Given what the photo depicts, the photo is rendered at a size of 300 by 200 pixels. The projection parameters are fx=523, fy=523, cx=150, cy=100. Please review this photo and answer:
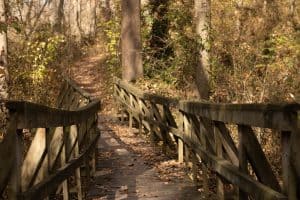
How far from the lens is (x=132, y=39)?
1878cm

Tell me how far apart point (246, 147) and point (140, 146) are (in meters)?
7.85

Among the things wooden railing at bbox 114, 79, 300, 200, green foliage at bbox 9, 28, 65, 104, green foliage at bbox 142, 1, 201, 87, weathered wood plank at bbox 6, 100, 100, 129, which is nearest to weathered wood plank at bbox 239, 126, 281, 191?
wooden railing at bbox 114, 79, 300, 200

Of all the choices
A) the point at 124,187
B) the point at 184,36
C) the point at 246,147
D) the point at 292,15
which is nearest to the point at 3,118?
the point at 124,187

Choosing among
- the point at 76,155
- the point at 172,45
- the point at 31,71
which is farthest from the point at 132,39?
the point at 76,155

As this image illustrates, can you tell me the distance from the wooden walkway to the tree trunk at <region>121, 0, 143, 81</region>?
7187mm

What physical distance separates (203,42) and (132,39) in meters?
2.67

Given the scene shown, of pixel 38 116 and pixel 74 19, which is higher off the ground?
pixel 74 19


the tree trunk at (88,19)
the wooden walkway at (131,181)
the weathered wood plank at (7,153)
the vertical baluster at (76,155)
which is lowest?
the wooden walkway at (131,181)

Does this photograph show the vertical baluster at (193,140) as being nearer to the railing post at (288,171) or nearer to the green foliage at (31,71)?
the railing post at (288,171)

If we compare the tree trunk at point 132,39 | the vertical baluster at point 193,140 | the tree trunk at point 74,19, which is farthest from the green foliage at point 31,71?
the tree trunk at point 74,19

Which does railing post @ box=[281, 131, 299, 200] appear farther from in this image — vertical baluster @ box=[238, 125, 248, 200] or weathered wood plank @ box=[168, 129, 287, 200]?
vertical baluster @ box=[238, 125, 248, 200]

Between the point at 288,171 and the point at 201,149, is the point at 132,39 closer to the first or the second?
the point at 201,149

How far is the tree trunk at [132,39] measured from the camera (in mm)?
18656

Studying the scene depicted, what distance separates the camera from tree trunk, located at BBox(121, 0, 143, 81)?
18.7 metres
